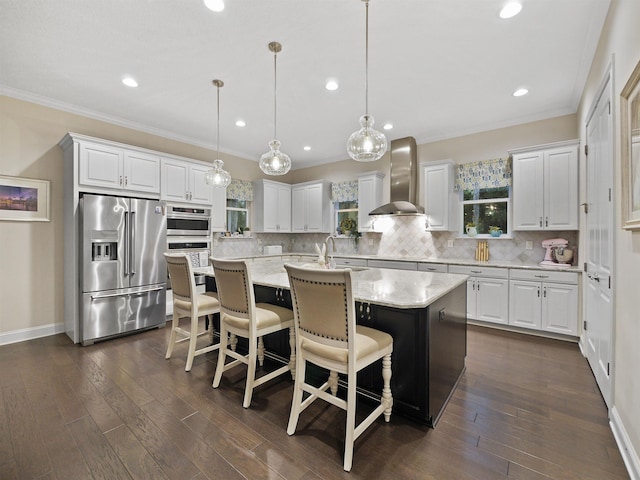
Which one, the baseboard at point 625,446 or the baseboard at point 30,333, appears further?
the baseboard at point 30,333

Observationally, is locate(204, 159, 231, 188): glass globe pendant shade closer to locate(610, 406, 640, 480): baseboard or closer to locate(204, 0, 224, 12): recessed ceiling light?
locate(204, 0, 224, 12): recessed ceiling light

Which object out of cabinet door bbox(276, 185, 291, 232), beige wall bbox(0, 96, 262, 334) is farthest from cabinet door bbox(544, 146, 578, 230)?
beige wall bbox(0, 96, 262, 334)

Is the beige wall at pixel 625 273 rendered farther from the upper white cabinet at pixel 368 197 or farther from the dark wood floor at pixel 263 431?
the upper white cabinet at pixel 368 197

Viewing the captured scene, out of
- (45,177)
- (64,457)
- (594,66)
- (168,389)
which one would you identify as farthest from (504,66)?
(45,177)

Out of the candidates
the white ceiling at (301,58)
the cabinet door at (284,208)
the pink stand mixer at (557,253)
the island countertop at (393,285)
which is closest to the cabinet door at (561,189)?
the pink stand mixer at (557,253)

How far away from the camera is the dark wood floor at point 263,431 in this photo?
162 cm

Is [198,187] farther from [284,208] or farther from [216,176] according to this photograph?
[284,208]

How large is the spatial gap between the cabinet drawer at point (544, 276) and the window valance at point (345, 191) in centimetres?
307

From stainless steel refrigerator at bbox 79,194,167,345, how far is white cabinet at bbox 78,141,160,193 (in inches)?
9.7

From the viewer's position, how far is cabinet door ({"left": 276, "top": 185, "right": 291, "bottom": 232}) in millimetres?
6473

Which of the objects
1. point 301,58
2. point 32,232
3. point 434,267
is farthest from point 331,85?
point 32,232

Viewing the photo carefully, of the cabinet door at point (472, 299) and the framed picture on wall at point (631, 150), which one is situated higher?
the framed picture on wall at point (631, 150)

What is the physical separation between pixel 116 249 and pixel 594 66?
545 centimetres

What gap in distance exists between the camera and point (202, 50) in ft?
8.95
